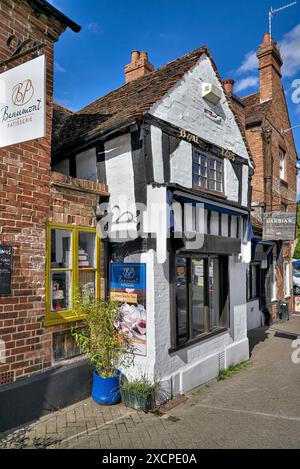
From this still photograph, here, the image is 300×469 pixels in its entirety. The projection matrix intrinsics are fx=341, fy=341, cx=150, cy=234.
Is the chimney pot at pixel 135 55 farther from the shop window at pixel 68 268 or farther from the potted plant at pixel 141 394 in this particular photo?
the potted plant at pixel 141 394

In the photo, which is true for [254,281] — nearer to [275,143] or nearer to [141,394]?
[275,143]

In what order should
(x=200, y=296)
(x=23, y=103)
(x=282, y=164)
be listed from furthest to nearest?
(x=282, y=164)
(x=200, y=296)
(x=23, y=103)

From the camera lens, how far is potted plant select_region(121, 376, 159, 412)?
548 centimetres

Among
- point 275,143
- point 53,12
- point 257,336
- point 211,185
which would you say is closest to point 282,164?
point 275,143

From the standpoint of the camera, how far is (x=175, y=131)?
21.6 ft

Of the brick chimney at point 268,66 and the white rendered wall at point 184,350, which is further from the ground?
the brick chimney at point 268,66

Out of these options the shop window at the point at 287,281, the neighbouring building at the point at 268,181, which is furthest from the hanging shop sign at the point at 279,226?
the shop window at the point at 287,281

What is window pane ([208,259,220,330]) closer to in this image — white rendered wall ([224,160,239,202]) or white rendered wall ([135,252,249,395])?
white rendered wall ([135,252,249,395])

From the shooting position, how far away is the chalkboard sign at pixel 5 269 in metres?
4.82

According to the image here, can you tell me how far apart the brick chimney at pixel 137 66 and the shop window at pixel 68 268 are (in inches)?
335

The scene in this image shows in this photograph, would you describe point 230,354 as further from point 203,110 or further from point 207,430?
point 203,110

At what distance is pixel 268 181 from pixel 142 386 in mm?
9901

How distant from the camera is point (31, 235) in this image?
5258mm
